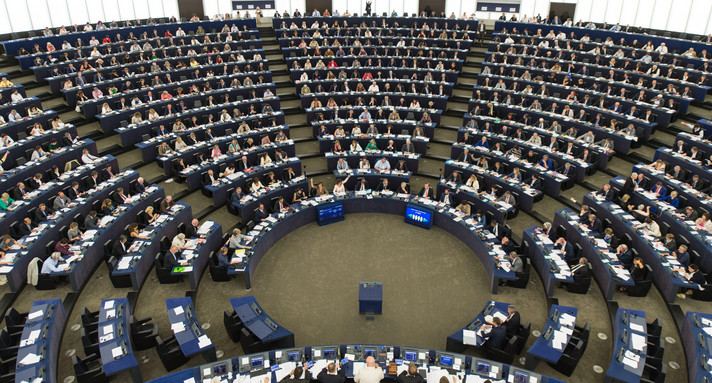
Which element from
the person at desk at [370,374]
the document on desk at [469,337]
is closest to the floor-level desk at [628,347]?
the document on desk at [469,337]

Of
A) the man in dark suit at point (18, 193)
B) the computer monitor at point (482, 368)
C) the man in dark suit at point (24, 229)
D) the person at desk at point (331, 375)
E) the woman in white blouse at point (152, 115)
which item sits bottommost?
the computer monitor at point (482, 368)

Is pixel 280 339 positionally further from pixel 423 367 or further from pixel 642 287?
pixel 642 287

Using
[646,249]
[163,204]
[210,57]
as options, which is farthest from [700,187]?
[210,57]

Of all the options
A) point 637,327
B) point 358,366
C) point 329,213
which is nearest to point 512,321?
point 637,327

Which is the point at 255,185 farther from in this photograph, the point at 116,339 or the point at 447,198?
the point at 116,339

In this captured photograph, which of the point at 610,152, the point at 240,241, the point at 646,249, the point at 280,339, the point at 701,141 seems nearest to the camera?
the point at 280,339

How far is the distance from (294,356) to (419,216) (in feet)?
28.1

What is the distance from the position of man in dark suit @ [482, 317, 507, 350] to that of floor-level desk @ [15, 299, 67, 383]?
9673mm

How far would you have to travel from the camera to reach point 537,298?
14.2 meters

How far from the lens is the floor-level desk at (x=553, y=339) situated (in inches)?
436

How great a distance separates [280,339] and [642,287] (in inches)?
390

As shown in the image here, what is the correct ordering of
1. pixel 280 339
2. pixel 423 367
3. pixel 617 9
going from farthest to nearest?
pixel 617 9, pixel 280 339, pixel 423 367

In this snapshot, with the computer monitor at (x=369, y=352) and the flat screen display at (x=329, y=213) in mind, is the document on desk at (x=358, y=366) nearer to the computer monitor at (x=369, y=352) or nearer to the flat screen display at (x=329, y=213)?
the computer monitor at (x=369, y=352)

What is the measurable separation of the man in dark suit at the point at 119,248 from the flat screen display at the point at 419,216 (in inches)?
378
